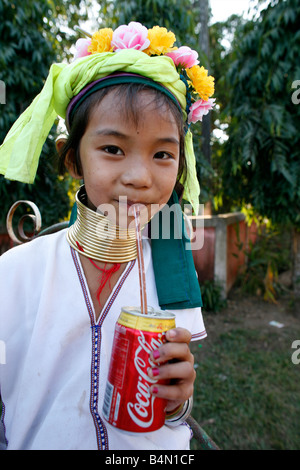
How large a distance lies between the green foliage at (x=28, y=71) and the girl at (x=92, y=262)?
1992 millimetres

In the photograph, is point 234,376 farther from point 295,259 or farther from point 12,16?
point 12,16

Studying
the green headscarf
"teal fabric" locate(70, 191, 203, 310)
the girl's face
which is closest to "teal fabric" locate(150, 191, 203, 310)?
"teal fabric" locate(70, 191, 203, 310)

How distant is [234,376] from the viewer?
3.25m

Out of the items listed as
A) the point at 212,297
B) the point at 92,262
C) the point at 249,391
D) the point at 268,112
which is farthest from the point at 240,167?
the point at 92,262

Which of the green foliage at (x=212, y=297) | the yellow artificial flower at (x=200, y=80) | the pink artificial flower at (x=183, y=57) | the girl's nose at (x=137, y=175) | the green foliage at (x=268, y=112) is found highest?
the green foliage at (x=268, y=112)

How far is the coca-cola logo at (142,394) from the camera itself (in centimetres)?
79

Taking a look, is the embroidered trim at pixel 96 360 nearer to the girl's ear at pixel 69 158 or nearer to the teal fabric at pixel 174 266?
the teal fabric at pixel 174 266

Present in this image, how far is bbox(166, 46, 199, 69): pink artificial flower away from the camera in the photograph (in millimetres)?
1255

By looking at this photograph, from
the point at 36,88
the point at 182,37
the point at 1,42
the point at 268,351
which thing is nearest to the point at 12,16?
the point at 1,42

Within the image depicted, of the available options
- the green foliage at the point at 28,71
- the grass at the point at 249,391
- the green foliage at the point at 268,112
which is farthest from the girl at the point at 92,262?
the green foliage at the point at 268,112

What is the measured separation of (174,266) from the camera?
1284mm

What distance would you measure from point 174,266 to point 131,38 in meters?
0.86

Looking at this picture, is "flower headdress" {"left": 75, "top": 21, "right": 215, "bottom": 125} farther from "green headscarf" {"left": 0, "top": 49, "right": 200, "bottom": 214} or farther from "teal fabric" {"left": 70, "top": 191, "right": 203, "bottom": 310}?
"teal fabric" {"left": 70, "top": 191, "right": 203, "bottom": 310}
